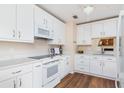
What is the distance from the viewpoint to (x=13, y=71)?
1490 millimetres

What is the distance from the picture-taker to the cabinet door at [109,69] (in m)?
3.15

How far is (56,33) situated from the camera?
10.8ft

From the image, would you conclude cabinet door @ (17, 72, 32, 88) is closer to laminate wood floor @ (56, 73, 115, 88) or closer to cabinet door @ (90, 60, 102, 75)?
laminate wood floor @ (56, 73, 115, 88)

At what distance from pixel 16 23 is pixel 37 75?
3.81 feet

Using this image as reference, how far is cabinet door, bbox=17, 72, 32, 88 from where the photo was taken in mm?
1604

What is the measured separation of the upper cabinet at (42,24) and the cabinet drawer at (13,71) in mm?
929

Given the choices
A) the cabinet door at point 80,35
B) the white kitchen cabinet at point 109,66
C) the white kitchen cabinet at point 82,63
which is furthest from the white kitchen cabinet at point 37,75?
the cabinet door at point 80,35

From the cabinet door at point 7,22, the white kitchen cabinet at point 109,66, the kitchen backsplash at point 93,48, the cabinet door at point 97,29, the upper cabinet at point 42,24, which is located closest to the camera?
the cabinet door at point 7,22

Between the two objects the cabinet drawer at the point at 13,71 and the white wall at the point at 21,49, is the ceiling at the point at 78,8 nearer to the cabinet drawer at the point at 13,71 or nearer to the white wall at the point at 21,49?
the white wall at the point at 21,49

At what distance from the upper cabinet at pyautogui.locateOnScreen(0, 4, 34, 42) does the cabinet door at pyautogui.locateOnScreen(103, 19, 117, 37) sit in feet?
9.06

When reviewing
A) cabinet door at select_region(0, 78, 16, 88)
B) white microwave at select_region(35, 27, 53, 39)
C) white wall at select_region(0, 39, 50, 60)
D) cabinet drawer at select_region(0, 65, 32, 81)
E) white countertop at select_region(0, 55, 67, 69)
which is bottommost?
cabinet door at select_region(0, 78, 16, 88)

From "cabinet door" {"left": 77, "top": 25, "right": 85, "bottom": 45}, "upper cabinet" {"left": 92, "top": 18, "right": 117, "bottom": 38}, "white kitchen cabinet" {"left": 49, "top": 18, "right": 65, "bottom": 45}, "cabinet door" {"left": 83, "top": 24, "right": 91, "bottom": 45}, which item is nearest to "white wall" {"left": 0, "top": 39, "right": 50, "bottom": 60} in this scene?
"white kitchen cabinet" {"left": 49, "top": 18, "right": 65, "bottom": 45}
